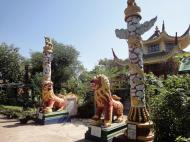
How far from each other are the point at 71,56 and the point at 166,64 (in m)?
10.4

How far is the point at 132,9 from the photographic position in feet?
22.0

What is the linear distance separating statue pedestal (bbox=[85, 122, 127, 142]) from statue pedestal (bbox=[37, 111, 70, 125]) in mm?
3956

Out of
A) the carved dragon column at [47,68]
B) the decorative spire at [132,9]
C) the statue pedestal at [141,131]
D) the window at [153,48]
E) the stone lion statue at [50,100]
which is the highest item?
the window at [153,48]

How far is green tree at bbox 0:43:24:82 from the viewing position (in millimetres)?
22422

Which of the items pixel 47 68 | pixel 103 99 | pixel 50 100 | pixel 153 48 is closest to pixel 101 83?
pixel 103 99

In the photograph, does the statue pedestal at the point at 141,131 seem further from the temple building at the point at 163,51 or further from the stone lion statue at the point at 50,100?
the temple building at the point at 163,51

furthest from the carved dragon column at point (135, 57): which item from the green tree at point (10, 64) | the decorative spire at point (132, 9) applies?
the green tree at point (10, 64)

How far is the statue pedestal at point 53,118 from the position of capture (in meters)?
11.1

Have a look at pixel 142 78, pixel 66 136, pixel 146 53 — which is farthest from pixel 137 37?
pixel 146 53

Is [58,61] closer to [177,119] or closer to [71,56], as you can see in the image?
[71,56]

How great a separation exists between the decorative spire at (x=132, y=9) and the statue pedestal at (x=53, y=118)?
6.88 m

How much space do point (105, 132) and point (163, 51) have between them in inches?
576

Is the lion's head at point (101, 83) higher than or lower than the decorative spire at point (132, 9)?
lower

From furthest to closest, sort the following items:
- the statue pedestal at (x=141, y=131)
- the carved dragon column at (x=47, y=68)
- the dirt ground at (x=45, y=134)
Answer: the carved dragon column at (x=47, y=68), the dirt ground at (x=45, y=134), the statue pedestal at (x=141, y=131)
